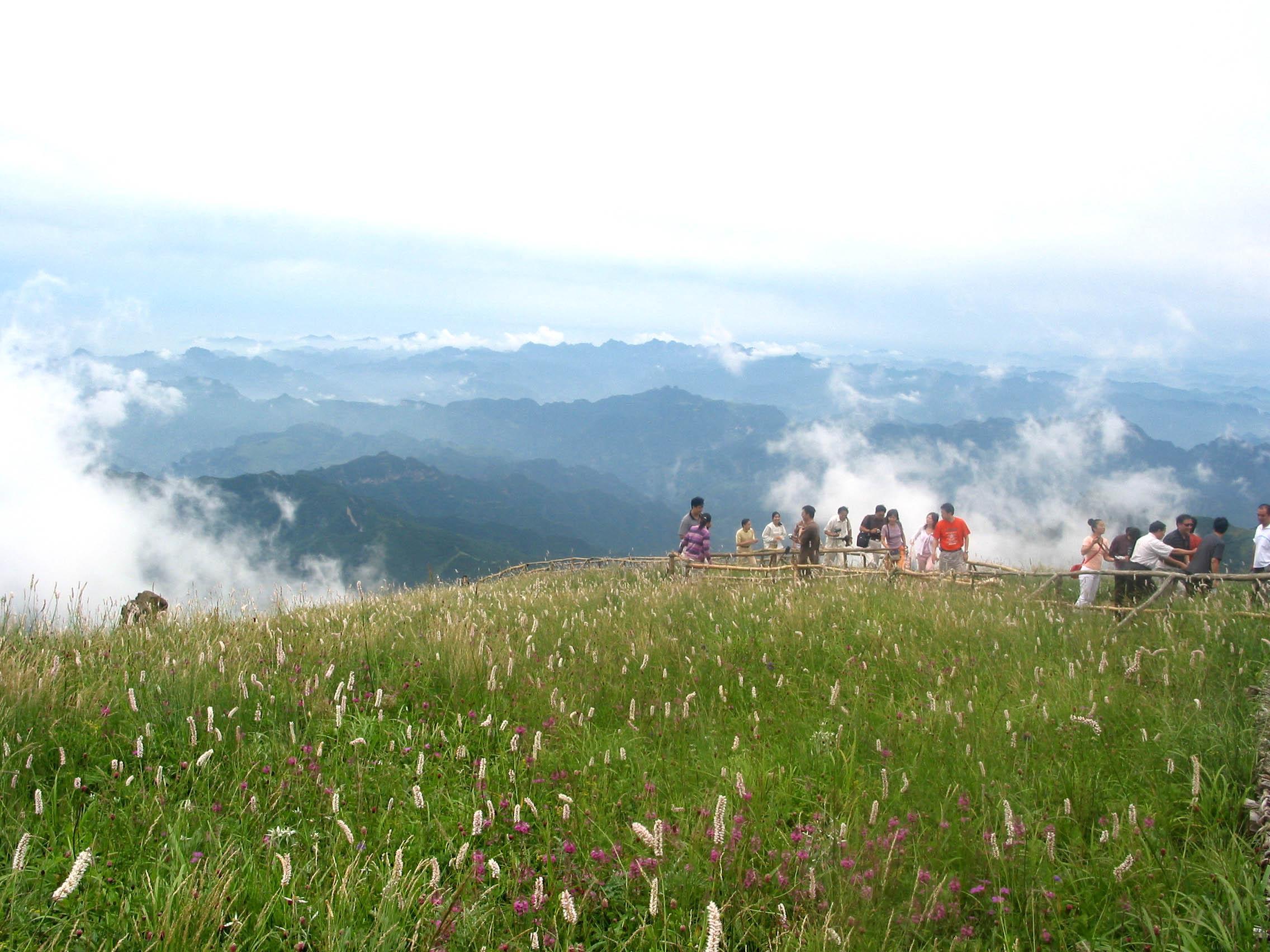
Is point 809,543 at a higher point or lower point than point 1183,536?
lower

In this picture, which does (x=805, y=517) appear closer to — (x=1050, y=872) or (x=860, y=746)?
(x=860, y=746)

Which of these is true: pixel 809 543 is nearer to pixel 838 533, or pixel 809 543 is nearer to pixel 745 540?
pixel 838 533

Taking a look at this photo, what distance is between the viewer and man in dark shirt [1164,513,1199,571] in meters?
12.4

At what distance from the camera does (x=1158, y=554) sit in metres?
11.5

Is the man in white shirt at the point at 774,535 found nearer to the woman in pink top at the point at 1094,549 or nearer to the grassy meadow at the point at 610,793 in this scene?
the woman in pink top at the point at 1094,549

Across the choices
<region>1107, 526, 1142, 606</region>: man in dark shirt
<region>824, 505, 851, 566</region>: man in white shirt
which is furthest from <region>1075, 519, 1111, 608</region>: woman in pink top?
<region>824, 505, 851, 566</region>: man in white shirt

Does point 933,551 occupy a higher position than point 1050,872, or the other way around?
point 1050,872

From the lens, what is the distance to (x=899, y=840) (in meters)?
3.53

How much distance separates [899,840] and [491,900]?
1.93m

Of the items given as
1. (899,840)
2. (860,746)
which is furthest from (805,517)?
(899,840)

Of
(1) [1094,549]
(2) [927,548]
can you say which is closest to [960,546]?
(2) [927,548]

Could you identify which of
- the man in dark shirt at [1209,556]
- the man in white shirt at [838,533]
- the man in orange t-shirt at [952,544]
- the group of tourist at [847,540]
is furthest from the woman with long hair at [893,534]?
the man in dark shirt at [1209,556]

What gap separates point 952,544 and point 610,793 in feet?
41.2

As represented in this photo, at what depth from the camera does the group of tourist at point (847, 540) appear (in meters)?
14.6
